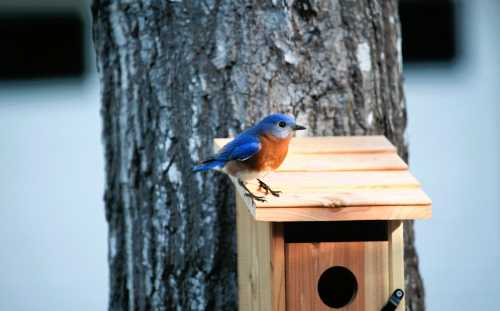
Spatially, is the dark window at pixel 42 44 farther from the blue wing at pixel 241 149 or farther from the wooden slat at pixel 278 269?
the wooden slat at pixel 278 269

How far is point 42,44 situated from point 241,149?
452cm

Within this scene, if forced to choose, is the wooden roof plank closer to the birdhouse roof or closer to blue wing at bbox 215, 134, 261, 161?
the birdhouse roof

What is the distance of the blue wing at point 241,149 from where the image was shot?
3.33m

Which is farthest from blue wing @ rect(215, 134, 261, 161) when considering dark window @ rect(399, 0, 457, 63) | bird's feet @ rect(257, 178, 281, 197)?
dark window @ rect(399, 0, 457, 63)

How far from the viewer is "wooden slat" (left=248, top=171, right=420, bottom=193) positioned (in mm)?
3189

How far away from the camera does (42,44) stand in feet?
24.7

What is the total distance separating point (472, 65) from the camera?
26.5ft

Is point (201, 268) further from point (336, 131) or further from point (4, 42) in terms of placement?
point (4, 42)

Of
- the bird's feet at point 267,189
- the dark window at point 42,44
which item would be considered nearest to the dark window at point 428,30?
the dark window at point 42,44

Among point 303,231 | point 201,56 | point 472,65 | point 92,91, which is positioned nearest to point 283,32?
point 201,56

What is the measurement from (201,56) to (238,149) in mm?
742

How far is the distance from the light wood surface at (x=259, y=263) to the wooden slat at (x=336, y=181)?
15cm

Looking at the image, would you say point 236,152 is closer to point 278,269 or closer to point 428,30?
point 278,269

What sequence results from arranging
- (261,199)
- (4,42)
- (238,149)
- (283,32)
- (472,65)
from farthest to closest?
(472,65)
(4,42)
(283,32)
(238,149)
(261,199)
